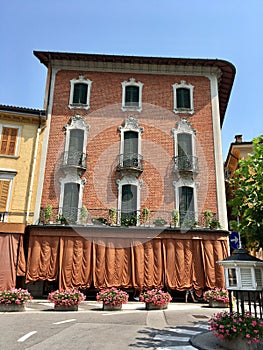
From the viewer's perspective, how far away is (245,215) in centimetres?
871

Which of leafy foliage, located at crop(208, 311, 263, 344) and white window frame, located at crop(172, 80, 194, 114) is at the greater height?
white window frame, located at crop(172, 80, 194, 114)

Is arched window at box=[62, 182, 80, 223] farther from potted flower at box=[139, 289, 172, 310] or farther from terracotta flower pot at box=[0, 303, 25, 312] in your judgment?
potted flower at box=[139, 289, 172, 310]

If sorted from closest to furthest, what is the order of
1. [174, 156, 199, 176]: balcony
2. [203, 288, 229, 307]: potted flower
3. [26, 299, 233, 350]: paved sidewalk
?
1. [26, 299, 233, 350]: paved sidewalk
2. [203, 288, 229, 307]: potted flower
3. [174, 156, 199, 176]: balcony

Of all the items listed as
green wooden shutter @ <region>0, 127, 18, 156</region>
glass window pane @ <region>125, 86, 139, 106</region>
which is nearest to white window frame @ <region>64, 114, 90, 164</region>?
green wooden shutter @ <region>0, 127, 18, 156</region>

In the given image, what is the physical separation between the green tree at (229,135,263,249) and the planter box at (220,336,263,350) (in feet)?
8.90

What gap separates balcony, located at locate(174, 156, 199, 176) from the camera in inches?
700

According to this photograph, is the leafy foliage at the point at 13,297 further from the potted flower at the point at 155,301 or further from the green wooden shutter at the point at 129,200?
the green wooden shutter at the point at 129,200

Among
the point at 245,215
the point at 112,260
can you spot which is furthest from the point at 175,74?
the point at 245,215

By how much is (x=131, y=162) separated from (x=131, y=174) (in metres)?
0.74

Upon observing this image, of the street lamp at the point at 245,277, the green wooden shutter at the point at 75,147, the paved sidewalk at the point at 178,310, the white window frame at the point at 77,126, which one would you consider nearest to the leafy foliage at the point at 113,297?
the paved sidewalk at the point at 178,310

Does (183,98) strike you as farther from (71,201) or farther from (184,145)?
(71,201)

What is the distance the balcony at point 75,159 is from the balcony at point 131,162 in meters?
2.13

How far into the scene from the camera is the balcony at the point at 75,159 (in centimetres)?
1767

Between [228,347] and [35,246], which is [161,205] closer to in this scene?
[35,246]
